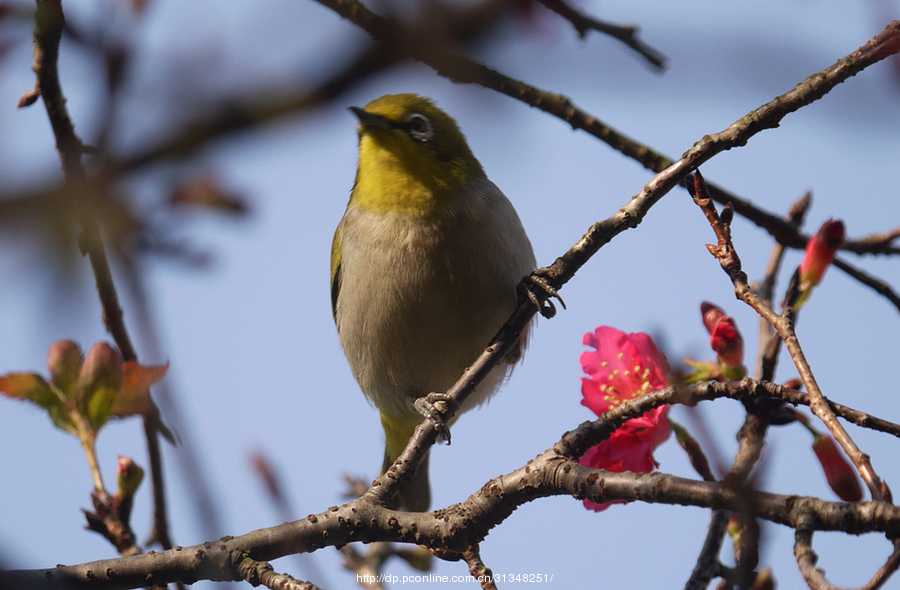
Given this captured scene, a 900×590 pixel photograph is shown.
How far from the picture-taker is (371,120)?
4.55 m

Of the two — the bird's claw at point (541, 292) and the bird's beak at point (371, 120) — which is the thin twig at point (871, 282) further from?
the bird's beak at point (371, 120)

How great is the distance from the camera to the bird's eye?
189 inches

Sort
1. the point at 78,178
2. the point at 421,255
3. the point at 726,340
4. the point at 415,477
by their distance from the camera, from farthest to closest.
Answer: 1. the point at 415,477
2. the point at 421,255
3. the point at 726,340
4. the point at 78,178

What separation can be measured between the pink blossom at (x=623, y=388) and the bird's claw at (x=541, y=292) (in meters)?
0.60

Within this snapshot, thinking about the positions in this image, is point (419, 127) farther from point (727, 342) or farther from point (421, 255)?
point (727, 342)

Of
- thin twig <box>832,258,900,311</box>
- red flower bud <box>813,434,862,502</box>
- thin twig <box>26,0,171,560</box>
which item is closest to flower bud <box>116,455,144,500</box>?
thin twig <box>26,0,171,560</box>

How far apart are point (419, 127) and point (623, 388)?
2.57 m

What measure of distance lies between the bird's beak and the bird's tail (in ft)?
7.17

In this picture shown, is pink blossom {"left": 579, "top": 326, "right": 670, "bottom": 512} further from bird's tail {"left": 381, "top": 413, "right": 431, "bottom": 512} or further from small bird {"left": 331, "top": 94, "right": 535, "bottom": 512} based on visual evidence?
bird's tail {"left": 381, "top": 413, "right": 431, "bottom": 512}

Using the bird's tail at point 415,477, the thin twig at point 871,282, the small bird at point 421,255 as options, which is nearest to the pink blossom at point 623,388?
the thin twig at point 871,282

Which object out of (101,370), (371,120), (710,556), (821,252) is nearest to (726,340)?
(821,252)

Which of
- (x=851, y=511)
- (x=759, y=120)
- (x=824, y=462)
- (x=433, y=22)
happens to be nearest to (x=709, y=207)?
(x=759, y=120)

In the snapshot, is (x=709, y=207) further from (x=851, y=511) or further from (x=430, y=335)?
(x=430, y=335)

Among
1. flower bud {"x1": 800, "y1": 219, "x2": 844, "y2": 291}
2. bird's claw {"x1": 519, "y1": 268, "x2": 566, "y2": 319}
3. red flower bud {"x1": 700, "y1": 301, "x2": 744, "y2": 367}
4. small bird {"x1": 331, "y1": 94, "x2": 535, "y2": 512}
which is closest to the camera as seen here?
flower bud {"x1": 800, "y1": 219, "x2": 844, "y2": 291}
